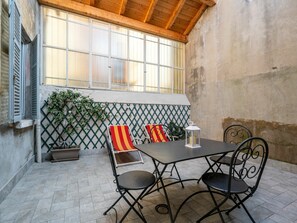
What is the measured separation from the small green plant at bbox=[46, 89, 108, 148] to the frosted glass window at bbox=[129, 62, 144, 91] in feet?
4.26

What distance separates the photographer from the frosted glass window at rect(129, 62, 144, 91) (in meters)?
4.79

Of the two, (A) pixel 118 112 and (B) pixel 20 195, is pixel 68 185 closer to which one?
(B) pixel 20 195

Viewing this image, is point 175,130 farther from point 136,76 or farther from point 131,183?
point 131,183

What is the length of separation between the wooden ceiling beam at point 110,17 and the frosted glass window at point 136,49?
1.11 feet

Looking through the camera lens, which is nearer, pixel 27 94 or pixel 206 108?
pixel 27 94

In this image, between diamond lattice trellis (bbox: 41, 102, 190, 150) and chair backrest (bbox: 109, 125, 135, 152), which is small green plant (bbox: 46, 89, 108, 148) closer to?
diamond lattice trellis (bbox: 41, 102, 190, 150)

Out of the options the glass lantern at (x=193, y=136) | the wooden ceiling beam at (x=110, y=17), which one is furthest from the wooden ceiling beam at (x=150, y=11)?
the glass lantern at (x=193, y=136)

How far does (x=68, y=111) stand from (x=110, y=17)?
2.79m

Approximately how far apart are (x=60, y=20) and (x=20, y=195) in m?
3.89

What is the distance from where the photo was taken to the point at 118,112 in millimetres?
4367

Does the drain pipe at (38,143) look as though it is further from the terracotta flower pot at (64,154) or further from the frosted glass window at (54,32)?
the frosted glass window at (54,32)

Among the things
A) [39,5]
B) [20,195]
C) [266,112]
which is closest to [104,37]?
[39,5]

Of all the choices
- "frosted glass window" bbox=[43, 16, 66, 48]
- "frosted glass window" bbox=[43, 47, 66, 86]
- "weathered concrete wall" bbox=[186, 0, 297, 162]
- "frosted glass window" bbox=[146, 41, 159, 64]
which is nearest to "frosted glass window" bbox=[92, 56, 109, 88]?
"frosted glass window" bbox=[43, 47, 66, 86]

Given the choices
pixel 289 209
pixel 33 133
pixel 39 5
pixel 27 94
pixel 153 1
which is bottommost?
pixel 289 209
